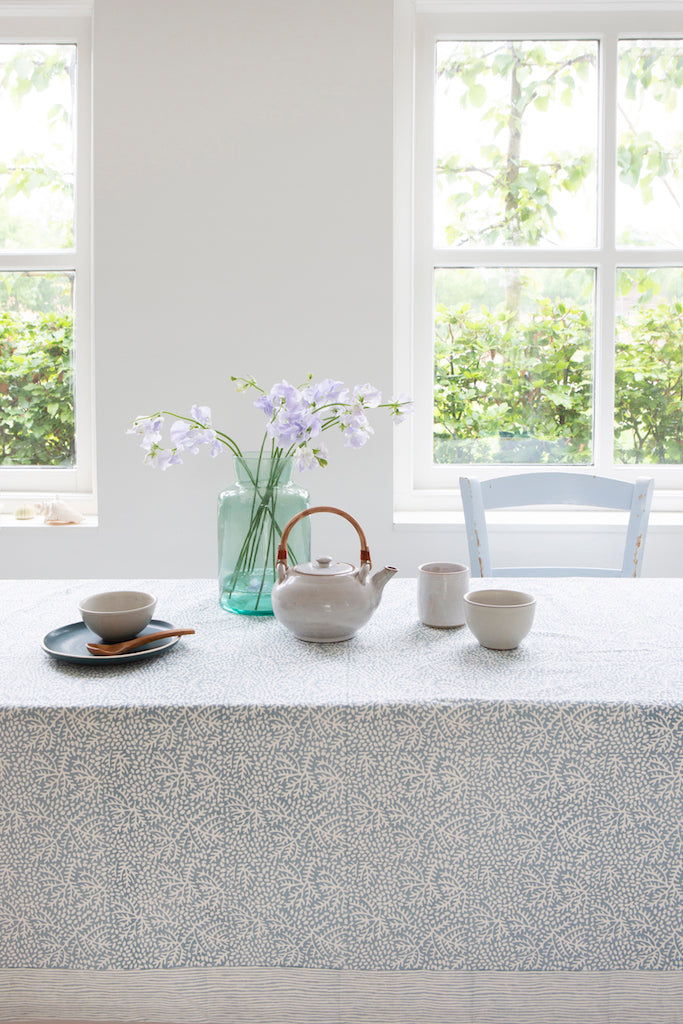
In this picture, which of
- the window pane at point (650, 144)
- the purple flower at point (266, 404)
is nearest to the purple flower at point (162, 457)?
the purple flower at point (266, 404)

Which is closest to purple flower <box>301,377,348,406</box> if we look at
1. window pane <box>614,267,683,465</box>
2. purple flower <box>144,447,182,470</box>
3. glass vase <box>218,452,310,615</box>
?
glass vase <box>218,452,310,615</box>

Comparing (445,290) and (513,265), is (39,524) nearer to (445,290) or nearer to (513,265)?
(445,290)

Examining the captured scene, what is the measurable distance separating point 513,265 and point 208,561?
1298 millimetres

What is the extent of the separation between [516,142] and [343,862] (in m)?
2.27

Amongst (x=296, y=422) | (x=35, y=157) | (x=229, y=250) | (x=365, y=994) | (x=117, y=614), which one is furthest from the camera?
(x=35, y=157)

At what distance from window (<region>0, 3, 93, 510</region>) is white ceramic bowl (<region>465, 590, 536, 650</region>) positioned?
1756mm

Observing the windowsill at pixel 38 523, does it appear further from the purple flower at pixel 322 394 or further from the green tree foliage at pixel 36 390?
the purple flower at pixel 322 394

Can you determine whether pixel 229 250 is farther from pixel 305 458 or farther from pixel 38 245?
pixel 305 458

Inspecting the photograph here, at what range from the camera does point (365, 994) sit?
871 millimetres

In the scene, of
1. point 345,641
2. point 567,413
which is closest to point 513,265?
point 567,413

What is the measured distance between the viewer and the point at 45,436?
2.56 meters

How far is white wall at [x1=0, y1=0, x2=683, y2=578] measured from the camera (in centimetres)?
221

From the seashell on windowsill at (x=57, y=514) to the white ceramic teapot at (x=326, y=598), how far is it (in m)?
1.40

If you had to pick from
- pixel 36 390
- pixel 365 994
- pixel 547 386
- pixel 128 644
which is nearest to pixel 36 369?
pixel 36 390
